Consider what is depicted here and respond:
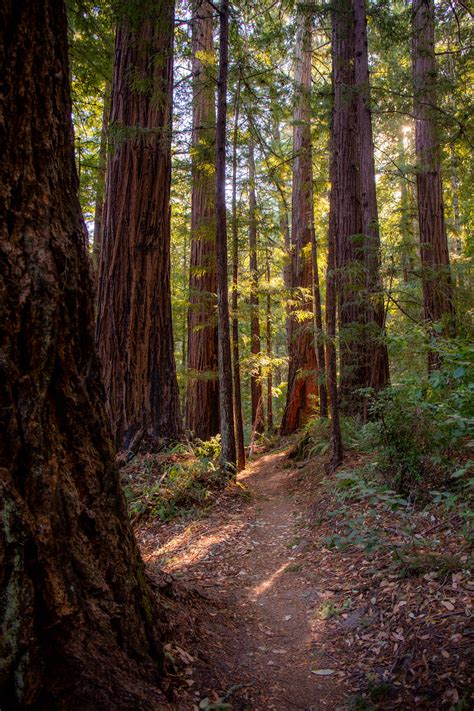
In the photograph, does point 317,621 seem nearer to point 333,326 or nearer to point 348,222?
point 333,326

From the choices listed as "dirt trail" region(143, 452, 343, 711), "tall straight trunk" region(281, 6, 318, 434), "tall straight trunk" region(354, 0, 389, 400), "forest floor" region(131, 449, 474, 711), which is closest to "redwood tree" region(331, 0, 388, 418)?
"tall straight trunk" region(354, 0, 389, 400)

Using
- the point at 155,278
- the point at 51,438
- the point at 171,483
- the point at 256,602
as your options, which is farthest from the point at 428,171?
the point at 51,438

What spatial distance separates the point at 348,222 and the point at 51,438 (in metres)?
8.32

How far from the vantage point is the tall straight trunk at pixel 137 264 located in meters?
7.09

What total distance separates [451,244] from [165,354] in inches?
917

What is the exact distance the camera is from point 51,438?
72.5 inches

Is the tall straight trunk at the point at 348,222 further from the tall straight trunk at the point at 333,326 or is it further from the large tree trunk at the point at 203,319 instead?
the large tree trunk at the point at 203,319

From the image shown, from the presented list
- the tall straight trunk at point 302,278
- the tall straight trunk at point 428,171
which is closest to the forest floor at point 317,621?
the tall straight trunk at point 428,171

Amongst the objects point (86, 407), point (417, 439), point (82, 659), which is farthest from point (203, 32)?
point (82, 659)

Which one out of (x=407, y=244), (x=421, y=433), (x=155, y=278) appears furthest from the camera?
(x=155, y=278)

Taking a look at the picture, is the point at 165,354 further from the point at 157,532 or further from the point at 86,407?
the point at 86,407

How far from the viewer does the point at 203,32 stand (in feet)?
32.7

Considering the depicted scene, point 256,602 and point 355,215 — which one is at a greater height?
point 355,215

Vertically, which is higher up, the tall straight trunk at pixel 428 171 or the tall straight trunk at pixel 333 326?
the tall straight trunk at pixel 428 171
